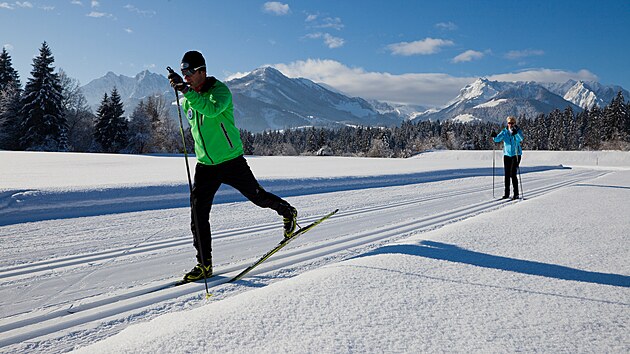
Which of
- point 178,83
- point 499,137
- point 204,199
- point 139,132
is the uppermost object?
point 139,132

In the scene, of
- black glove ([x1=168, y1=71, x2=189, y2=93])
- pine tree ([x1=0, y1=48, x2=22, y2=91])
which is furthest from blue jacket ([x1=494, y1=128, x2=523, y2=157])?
pine tree ([x1=0, y1=48, x2=22, y2=91])

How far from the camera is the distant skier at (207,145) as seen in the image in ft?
10.2

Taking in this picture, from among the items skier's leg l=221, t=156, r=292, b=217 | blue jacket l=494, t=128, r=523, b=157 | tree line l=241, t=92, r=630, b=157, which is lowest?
skier's leg l=221, t=156, r=292, b=217

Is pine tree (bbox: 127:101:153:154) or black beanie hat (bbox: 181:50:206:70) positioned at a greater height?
pine tree (bbox: 127:101:153:154)

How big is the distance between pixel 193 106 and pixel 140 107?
1979 inches

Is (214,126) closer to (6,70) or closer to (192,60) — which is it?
(192,60)

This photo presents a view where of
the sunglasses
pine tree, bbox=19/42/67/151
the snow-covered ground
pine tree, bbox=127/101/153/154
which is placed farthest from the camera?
pine tree, bbox=127/101/153/154

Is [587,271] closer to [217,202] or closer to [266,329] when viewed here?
[266,329]

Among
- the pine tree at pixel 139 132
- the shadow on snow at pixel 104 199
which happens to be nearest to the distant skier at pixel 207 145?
the shadow on snow at pixel 104 199

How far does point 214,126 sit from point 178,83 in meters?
0.55

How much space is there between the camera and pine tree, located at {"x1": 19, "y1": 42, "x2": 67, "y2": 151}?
35969 mm

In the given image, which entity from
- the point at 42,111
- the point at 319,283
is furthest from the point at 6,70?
the point at 319,283

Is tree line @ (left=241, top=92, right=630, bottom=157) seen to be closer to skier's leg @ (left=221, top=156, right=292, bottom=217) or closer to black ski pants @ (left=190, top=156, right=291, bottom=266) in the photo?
skier's leg @ (left=221, top=156, right=292, bottom=217)

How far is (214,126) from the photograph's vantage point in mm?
3334
